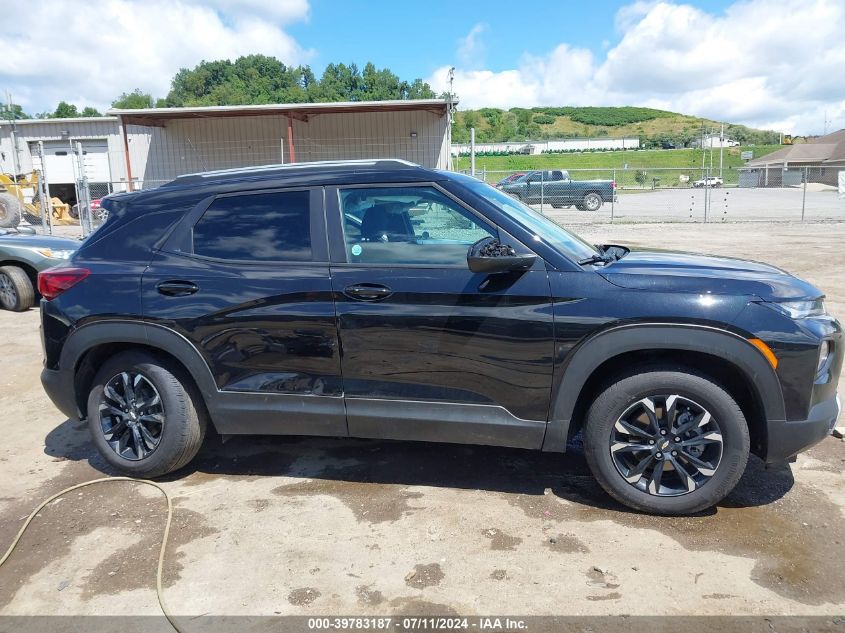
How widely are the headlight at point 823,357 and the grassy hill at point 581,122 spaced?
14172 cm

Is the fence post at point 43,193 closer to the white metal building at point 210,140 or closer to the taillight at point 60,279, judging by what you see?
the white metal building at point 210,140

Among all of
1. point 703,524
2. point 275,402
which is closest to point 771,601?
point 703,524

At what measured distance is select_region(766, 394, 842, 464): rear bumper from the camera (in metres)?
3.28

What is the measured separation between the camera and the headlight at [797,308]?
10.7 ft

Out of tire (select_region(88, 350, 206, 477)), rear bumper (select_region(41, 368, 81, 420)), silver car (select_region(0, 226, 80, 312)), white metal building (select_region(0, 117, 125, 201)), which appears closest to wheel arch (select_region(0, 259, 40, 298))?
silver car (select_region(0, 226, 80, 312))

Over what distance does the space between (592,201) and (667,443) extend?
26.1 metres

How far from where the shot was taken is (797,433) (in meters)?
3.28

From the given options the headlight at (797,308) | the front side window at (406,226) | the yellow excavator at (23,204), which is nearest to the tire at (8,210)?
the yellow excavator at (23,204)

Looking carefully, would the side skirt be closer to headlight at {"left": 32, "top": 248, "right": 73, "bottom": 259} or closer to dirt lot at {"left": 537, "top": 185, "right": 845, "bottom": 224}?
headlight at {"left": 32, "top": 248, "right": 73, "bottom": 259}

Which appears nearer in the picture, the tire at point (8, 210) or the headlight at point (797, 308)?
the headlight at point (797, 308)

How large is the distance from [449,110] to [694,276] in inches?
779

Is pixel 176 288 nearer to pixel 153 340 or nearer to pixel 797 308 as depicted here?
pixel 153 340

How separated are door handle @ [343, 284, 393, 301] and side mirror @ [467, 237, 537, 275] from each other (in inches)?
19.2

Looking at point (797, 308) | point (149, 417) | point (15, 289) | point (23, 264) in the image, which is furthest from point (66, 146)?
point (797, 308)
